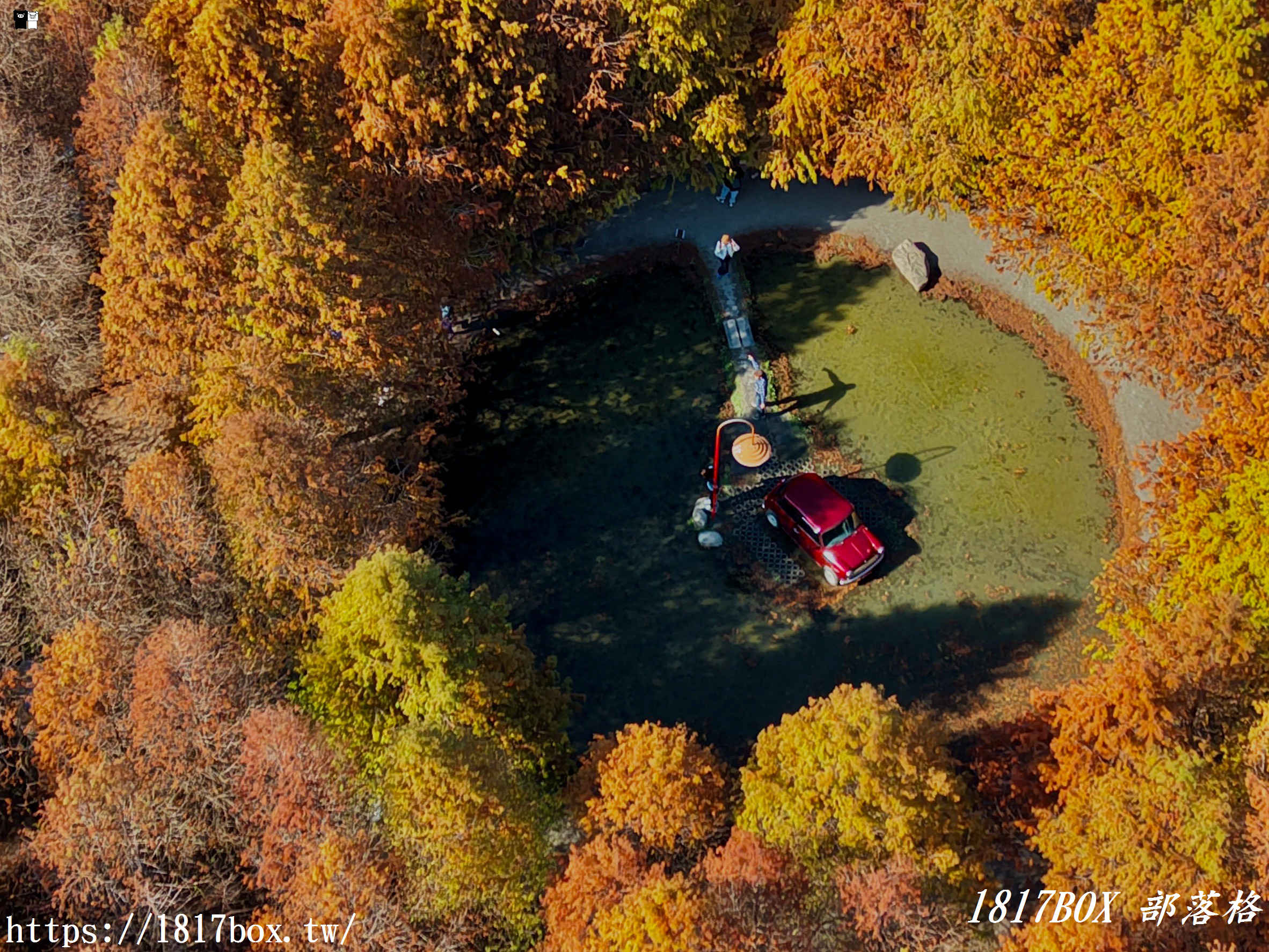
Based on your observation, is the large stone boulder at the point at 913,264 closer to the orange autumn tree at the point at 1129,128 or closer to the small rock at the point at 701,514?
the orange autumn tree at the point at 1129,128

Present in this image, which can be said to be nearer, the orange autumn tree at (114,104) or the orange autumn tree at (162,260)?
the orange autumn tree at (162,260)

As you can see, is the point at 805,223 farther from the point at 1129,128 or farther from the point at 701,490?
the point at 701,490

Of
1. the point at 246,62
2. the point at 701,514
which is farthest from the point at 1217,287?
the point at 246,62

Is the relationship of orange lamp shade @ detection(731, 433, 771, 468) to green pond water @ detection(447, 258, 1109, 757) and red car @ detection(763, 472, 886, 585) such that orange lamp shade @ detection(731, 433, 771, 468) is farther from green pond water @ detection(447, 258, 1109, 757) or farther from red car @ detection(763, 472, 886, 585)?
green pond water @ detection(447, 258, 1109, 757)

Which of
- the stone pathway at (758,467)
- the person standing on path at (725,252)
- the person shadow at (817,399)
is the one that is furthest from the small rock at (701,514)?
the person standing on path at (725,252)

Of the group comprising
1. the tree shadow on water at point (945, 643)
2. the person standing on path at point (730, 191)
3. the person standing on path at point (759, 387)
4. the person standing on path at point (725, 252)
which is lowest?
the tree shadow on water at point (945, 643)

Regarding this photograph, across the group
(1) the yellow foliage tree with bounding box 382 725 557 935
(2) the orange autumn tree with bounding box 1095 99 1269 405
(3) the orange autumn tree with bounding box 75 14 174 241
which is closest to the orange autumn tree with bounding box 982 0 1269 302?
(2) the orange autumn tree with bounding box 1095 99 1269 405

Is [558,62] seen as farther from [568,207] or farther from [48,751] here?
[48,751]
